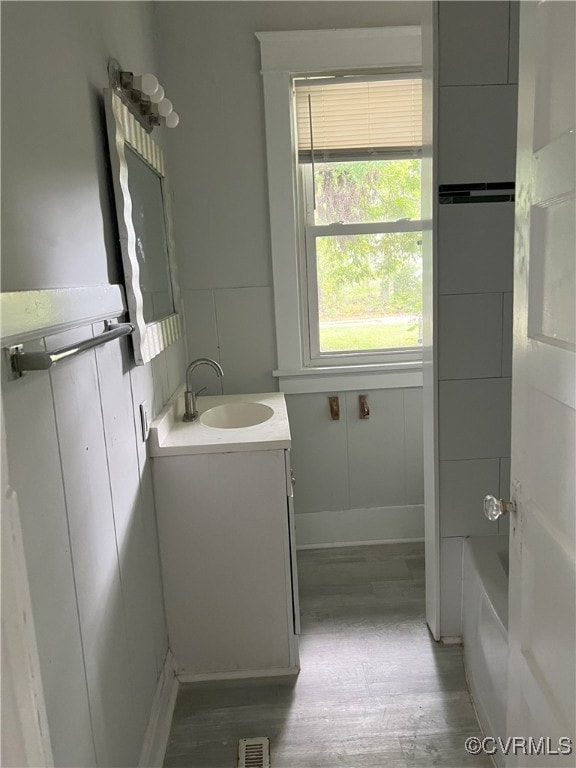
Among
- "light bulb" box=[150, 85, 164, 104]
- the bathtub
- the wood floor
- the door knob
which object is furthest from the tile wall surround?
"light bulb" box=[150, 85, 164, 104]

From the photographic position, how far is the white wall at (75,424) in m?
0.96

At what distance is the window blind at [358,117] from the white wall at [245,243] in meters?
0.23

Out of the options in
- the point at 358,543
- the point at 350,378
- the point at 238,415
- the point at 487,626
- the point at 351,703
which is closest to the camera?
the point at 487,626

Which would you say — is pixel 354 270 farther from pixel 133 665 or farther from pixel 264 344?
pixel 133 665

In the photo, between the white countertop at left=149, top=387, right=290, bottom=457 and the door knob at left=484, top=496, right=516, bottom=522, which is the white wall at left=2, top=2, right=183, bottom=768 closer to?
the white countertop at left=149, top=387, right=290, bottom=457

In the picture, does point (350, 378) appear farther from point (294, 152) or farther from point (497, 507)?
point (497, 507)

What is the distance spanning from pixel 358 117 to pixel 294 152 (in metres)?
0.35

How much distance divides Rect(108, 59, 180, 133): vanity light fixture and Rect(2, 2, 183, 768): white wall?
7cm

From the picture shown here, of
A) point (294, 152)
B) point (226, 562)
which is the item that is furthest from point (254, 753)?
point (294, 152)

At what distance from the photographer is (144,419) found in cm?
178

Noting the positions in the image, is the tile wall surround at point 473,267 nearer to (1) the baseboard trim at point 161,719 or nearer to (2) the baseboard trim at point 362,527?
(2) the baseboard trim at point 362,527

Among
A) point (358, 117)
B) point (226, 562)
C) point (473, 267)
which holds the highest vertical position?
point (358, 117)

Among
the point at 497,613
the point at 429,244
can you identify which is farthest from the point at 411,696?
the point at 429,244

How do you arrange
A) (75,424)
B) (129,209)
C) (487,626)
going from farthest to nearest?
(487,626), (129,209), (75,424)
